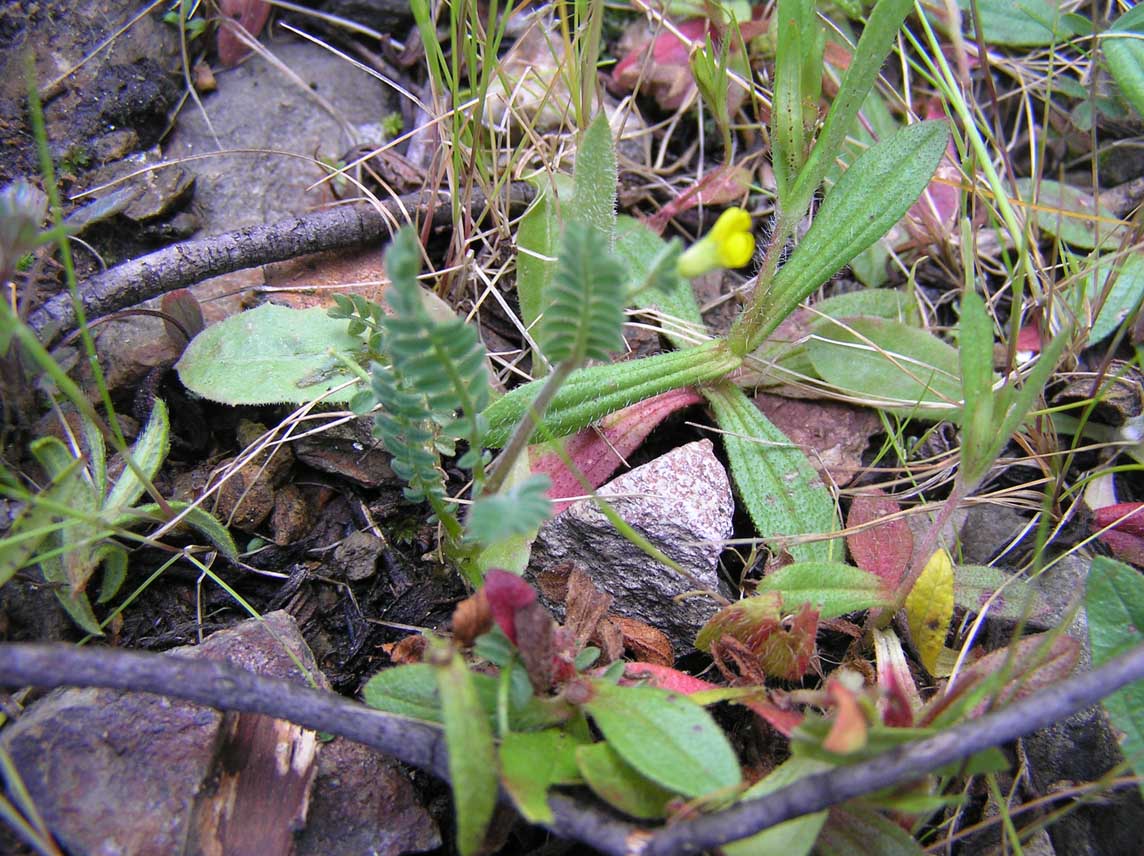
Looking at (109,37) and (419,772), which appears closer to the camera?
(419,772)

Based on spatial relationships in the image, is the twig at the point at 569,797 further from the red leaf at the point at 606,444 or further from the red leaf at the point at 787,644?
the red leaf at the point at 606,444

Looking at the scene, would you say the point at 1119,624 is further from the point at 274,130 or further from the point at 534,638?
the point at 274,130

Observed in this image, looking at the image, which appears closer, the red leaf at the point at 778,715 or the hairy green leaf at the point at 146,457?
the red leaf at the point at 778,715

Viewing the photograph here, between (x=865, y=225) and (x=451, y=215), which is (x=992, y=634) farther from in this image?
(x=451, y=215)

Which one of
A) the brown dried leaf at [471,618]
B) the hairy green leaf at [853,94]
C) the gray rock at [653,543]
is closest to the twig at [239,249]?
the hairy green leaf at [853,94]

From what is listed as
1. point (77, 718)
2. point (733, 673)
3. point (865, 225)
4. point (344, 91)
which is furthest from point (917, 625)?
point (344, 91)
